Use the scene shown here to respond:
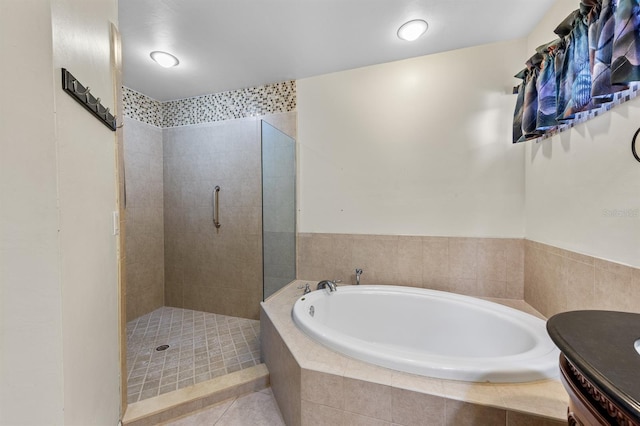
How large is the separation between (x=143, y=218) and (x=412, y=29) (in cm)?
307

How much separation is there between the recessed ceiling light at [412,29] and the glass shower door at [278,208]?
1.20 meters

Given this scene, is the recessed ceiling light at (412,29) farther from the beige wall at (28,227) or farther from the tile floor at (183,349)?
the tile floor at (183,349)

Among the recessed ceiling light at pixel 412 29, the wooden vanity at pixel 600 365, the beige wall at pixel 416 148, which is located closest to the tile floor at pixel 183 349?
the beige wall at pixel 416 148

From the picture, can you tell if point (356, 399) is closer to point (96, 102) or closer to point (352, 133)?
point (96, 102)

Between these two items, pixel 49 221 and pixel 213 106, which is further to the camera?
pixel 213 106

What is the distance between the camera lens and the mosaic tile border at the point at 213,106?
8.01 feet

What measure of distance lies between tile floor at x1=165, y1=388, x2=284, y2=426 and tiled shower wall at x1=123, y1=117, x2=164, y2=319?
5.36 ft

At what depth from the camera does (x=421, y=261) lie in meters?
2.06

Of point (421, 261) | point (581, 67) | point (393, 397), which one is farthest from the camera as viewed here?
point (421, 261)

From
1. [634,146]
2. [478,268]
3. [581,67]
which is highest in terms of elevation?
[581,67]

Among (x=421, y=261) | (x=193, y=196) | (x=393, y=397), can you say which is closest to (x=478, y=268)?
(x=421, y=261)

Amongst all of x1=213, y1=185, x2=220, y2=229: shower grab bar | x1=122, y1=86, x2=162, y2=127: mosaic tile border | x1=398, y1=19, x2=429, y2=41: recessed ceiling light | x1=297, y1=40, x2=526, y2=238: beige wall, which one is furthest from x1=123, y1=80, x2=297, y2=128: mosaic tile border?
x1=398, y1=19, x2=429, y2=41: recessed ceiling light

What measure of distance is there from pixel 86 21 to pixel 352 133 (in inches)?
69.7

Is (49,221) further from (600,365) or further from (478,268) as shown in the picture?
(478,268)
